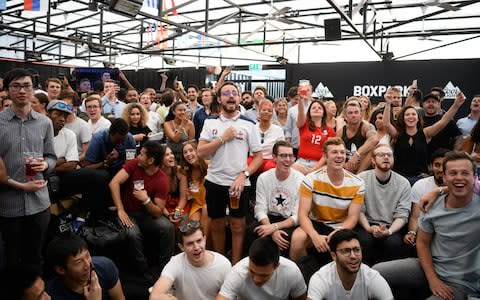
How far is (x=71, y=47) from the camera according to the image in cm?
1612

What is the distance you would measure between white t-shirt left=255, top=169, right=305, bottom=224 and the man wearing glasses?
172 centimetres

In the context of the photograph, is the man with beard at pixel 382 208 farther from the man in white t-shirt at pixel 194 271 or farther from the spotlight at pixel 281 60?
the spotlight at pixel 281 60

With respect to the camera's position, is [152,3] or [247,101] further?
[247,101]

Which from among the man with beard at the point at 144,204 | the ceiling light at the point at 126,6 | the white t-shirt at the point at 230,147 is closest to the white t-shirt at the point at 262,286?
the white t-shirt at the point at 230,147

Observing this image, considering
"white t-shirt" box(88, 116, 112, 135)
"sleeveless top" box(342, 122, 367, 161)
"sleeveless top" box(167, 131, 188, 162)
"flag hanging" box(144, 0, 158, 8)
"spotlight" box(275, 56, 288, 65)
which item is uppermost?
"flag hanging" box(144, 0, 158, 8)

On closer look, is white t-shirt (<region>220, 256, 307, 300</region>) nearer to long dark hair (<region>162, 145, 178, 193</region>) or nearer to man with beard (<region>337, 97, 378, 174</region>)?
long dark hair (<region>162, 145, 178, 193</region>)

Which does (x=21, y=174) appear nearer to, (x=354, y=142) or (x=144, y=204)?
(x=144, y=204)

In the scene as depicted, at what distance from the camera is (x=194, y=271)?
107 inches

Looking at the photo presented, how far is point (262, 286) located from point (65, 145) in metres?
2.06

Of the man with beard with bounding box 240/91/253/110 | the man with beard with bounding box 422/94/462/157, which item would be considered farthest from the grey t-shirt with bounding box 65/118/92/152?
the man with beard with bounding box 422/94/462/157

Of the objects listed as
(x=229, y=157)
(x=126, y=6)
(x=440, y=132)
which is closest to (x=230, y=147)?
(x=229, y=157)

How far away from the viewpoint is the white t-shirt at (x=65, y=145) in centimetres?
345

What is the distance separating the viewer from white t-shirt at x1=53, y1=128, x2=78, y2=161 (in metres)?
3.45

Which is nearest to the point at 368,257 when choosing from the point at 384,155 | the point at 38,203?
the point at 384,155
